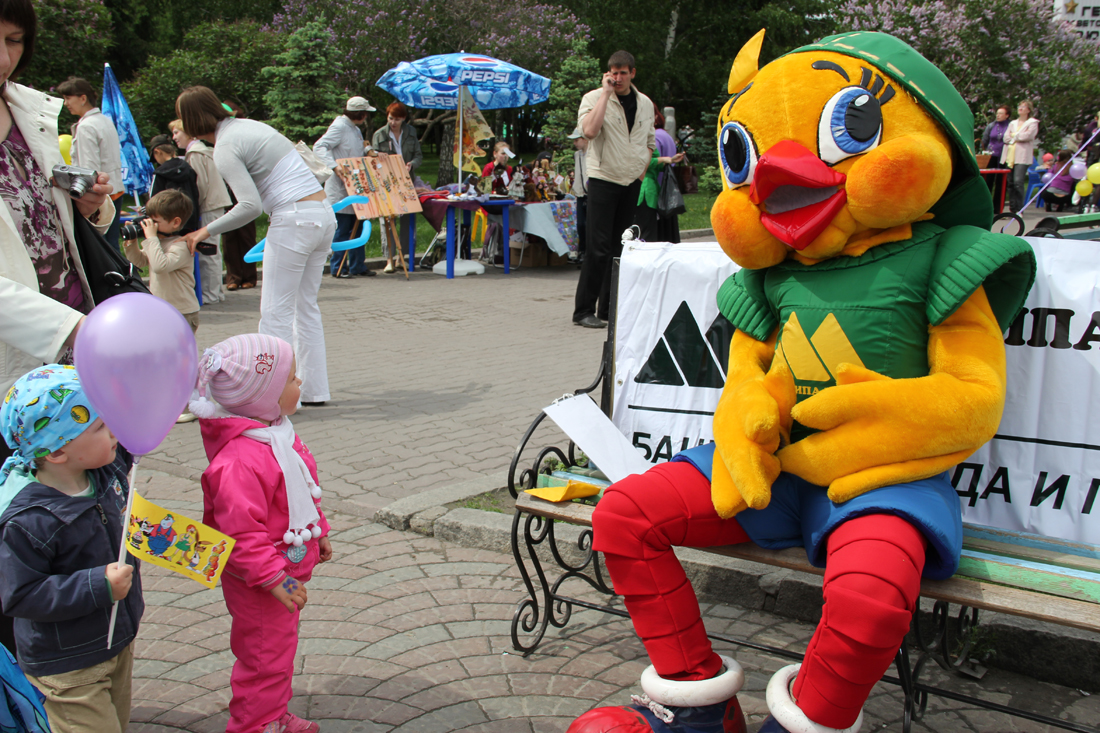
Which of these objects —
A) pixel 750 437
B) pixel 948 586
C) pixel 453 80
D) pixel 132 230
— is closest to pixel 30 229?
pixel 750 437

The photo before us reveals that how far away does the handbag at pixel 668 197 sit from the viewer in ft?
30.0

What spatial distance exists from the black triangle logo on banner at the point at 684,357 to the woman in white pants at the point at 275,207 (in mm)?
2821

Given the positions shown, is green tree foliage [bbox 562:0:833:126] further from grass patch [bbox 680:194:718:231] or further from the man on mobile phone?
the man on mobile phone

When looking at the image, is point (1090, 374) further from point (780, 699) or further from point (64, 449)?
point (64, 449)

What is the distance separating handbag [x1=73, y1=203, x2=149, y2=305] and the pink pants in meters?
1.01

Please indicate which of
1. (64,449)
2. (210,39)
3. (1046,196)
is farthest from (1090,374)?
(210,39)

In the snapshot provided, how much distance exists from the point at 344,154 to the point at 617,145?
543cm

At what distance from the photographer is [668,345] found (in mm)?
3686

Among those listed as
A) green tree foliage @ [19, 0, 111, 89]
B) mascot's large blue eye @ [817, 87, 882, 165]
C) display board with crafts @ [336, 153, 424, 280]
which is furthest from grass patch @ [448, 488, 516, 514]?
green tree foliage @ [19, 0, 111, 89]

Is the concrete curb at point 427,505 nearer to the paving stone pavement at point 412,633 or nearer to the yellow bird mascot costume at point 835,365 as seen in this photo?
the paving stone pavement at point 412,633

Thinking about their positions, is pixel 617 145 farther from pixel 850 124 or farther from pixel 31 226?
pixel 31 226

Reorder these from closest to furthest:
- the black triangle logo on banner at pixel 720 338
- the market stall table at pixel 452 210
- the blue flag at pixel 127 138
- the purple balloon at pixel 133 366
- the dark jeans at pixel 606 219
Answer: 1. the purple balloon at pixel 133 366
2. the black triangle logo on banner at pixel 720 338
3. the dark jeans at pixel 606 219
4. the blue flag at pixel 127 138
5. the market stall table at pixel 452 210

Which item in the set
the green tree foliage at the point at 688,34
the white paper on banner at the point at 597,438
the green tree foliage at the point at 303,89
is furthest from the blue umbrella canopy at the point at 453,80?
the green tree foliage at the point at 688,34

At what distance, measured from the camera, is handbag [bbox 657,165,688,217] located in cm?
913
